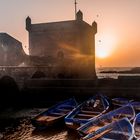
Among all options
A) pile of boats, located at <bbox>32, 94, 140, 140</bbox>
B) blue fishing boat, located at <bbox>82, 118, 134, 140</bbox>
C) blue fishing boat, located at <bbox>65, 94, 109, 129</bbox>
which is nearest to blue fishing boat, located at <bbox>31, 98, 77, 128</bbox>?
pile of boats, located at <bbox>32, 94, 140, 140</bbox>

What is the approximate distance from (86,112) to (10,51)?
136 feet

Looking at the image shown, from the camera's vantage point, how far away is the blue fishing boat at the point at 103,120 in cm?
1205

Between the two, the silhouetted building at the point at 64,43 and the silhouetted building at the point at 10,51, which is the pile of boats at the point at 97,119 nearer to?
the silhouetted building at the point at 64,43

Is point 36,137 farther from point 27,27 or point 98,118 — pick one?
point 27,27

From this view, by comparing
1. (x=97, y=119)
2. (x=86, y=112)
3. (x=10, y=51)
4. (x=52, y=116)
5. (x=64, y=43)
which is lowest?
(x=52, y=116)

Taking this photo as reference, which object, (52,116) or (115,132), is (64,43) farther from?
(115,132)

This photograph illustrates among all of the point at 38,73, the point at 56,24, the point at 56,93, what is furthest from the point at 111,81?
the point at 56,24

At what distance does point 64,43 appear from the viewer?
4569cm

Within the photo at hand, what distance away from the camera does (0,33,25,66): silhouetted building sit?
170 ft

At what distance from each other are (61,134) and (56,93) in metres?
11.8

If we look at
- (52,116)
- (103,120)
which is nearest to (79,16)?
(52,116)

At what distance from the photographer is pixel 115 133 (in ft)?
37.8

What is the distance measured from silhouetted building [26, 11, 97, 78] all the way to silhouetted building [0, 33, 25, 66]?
16.4ft

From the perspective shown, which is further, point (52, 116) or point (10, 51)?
point (10, 51)
